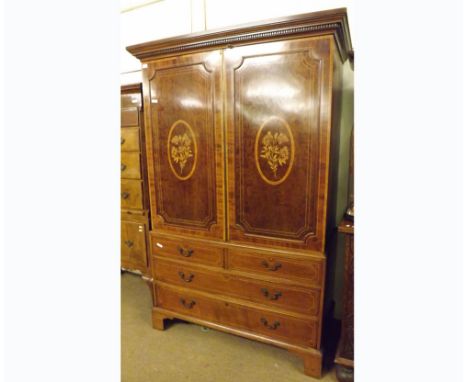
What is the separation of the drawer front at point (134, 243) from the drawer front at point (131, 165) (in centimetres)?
40

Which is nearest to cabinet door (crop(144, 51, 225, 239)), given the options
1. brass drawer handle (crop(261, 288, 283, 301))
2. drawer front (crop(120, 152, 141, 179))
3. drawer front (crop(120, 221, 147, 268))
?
brass drawer handle (crop(261, 288, 283, 301))

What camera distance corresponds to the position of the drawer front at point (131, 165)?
2.12m

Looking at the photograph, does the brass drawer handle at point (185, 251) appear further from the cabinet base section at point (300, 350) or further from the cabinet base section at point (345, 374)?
the cabinet base section at point (345, 374)

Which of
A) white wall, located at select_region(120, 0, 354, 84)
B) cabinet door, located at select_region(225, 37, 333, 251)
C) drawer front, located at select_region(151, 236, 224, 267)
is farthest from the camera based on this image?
white wall, located at select_region(120, 0, 354, 84)

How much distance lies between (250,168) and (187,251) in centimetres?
66

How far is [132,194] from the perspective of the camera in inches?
86.8

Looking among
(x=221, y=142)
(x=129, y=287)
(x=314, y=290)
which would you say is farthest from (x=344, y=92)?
(x=129, y=287)

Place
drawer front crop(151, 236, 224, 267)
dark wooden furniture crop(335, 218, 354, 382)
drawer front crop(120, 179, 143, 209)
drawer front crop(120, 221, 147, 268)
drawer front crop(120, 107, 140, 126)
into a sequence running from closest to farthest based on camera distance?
dark wooden furniture crop(335, 218, 354, 382)
drawer front crop(151, 236, 224, 267)
drawer front crop(120, 107, 140, 126)
drawer front crop(120, 179, 143, 209)
drawer front crop(120, 221, 147, 268)

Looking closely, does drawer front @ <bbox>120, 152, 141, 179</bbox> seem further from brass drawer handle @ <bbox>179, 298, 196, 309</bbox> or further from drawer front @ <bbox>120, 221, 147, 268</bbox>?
brass drawer handle @ <bbox>179, 298, 196, 309</bbox>

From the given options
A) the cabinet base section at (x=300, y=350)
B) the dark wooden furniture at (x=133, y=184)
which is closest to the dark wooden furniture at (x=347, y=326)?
the cabinet base section at (x=300, y=350)

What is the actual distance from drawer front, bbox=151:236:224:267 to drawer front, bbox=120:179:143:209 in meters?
0.53

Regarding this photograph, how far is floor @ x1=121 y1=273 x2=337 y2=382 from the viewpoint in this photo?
1551 millimetres

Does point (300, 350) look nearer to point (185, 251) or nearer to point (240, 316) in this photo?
point (240, 316)

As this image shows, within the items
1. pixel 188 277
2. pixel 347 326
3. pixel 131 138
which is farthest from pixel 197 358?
pixel 131 138
